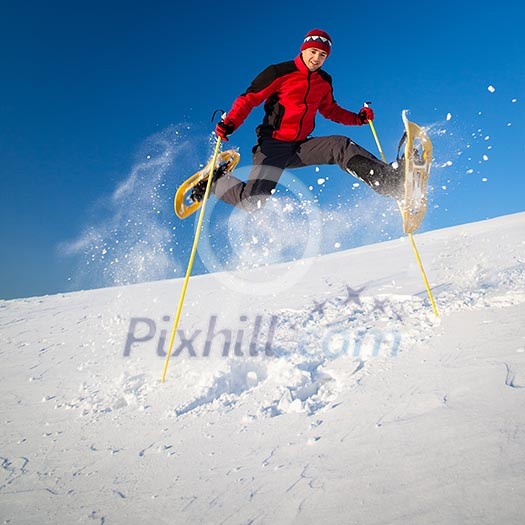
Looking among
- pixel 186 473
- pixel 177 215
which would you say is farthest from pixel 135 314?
pixel 186 473

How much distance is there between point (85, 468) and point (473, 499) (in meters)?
2.16

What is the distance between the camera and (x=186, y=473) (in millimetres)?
1961

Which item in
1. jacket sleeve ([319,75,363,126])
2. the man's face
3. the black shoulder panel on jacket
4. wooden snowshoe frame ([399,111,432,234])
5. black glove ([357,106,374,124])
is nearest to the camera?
wooden snowshoe frame ([399,111,432,234])

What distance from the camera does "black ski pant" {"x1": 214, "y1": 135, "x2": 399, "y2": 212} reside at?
4031 mm

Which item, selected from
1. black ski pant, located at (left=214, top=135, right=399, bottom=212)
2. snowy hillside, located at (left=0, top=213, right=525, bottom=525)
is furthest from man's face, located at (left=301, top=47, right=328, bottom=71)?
snowy hillside, located at (left=0, top=213, right=525, bottom=525)

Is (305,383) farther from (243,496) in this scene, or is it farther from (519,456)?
(519,456)

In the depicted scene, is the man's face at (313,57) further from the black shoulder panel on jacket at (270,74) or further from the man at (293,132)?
the black shoulder panel on jacket at (270,74)

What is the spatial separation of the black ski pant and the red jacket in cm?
15

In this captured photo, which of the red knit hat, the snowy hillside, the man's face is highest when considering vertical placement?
the red knit hat

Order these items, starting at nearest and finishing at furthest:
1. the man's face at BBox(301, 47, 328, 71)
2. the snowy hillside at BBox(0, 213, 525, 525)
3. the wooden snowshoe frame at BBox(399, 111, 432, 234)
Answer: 1. the snowy hillside at BBox(0, 213, 525, 525)
2. the wooden snowshoe frame at BBox(399, 111, 432, 234)
3. the man's face at BBox(301, 47, 328, 71)

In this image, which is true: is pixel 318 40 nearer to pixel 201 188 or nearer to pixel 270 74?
pixel 270 74

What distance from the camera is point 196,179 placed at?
518 cm

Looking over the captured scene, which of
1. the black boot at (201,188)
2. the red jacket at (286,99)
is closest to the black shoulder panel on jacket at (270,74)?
the red jacket at (286,99)

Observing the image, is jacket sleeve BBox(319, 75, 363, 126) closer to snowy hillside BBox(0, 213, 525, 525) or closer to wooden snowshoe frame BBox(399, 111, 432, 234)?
wooden snowshoe frame BBox(399, 111, 432, 234)
